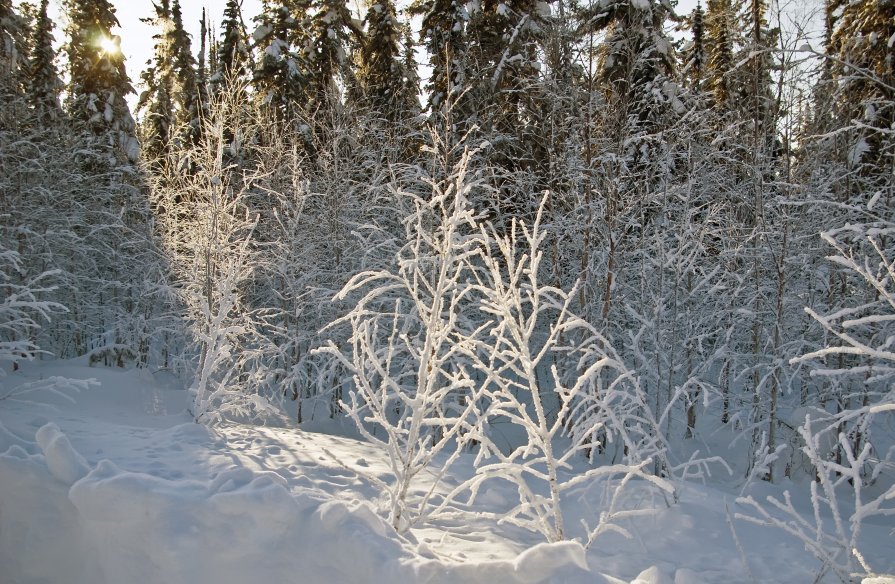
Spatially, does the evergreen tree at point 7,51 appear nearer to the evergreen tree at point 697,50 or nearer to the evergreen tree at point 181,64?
the evergreen tree at point 181,64

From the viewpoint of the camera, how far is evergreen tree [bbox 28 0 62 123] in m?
21.1

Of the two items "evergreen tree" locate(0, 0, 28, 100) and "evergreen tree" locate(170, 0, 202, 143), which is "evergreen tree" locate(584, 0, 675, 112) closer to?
"evergreen tree" locate(0, 0, 28, 100)

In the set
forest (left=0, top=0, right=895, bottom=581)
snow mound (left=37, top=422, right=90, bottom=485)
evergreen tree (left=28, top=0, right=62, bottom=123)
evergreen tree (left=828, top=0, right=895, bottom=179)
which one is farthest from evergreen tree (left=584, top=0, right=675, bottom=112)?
evergreen tree (left=28, top=0, right=62, bottom=123)

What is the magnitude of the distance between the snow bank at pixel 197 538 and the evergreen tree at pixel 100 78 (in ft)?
60.8

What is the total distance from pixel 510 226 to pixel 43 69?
19547 millimetres

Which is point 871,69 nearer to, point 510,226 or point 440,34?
point 510,226

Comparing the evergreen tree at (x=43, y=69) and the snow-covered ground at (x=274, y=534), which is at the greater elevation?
the evergreen tree at (x=43, y=69)

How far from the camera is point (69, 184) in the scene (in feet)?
60.2

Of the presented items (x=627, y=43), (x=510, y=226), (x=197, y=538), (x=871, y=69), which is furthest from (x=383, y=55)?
(x=197, y=538)

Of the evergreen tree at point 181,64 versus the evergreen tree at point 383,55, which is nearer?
the evergreen tree at point 383,55

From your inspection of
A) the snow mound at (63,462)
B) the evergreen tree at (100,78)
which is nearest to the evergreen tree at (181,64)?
the evergreen tree at (100,78)

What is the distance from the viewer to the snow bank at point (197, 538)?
3277mm

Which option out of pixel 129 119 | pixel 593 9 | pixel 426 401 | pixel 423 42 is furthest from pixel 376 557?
pixel 129 119

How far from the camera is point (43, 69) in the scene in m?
21.2
